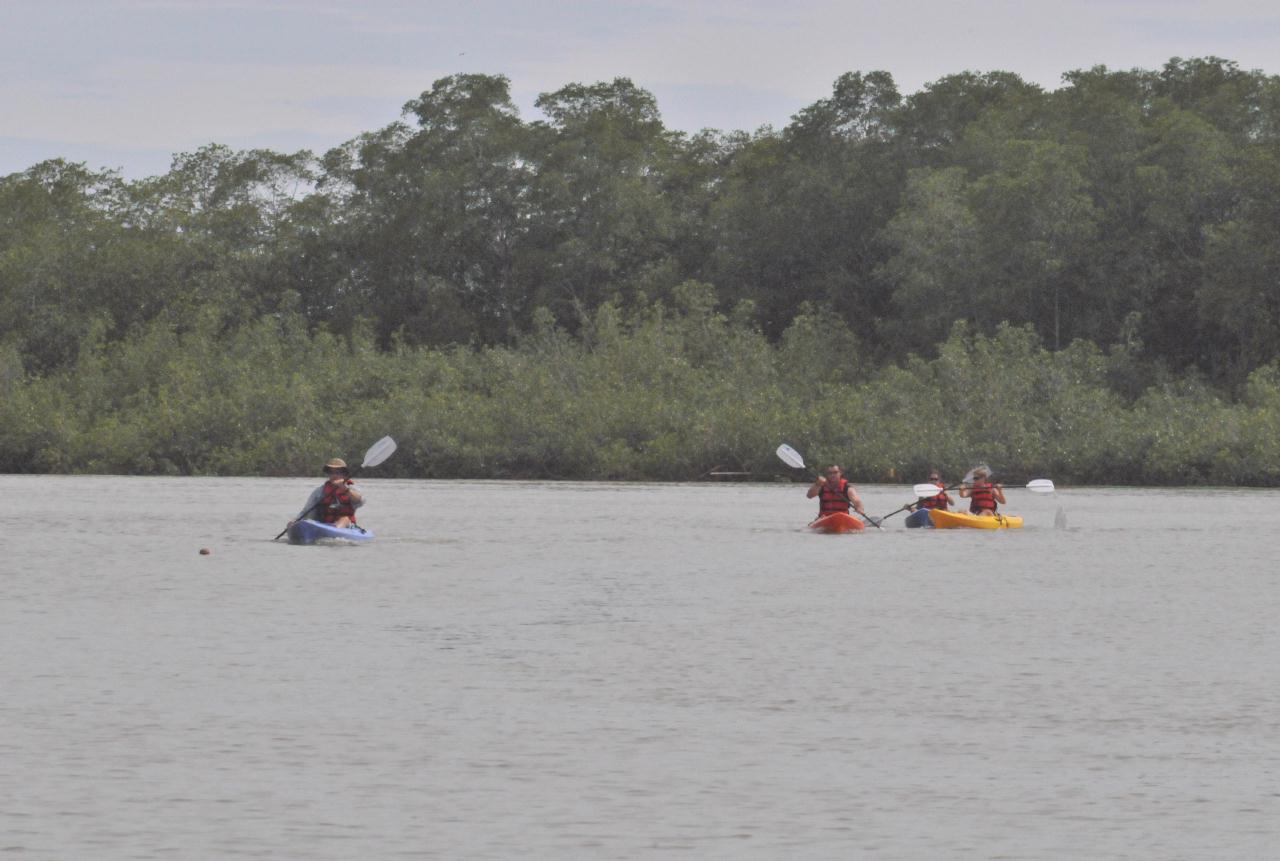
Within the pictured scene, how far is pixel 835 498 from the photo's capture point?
27500mm

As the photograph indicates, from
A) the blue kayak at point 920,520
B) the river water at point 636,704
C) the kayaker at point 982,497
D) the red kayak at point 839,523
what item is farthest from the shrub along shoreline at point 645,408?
the river water at point 636,704

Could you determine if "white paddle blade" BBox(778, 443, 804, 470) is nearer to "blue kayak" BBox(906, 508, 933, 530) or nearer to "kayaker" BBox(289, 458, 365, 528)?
"blue kayak" BBox(906, 508, 933, 530)

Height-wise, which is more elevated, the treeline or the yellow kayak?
the treeline

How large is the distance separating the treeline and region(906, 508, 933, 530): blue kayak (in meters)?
17.2

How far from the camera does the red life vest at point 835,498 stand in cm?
2742

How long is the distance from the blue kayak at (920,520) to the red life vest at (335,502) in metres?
8.66

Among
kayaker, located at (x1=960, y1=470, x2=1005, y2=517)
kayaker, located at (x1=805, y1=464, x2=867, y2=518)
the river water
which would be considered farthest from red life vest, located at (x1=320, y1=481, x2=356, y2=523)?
kayaker, located at (x1=960, y1=470, x2=1005, y2=517)

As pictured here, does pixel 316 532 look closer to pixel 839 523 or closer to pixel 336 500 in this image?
pixel 336 500

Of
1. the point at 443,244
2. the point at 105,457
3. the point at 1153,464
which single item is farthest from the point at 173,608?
the point at 443,244

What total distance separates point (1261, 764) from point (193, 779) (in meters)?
4.68

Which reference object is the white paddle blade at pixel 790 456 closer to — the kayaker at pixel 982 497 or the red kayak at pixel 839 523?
the kayaker at pixel 982 497

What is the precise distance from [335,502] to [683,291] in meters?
39.5

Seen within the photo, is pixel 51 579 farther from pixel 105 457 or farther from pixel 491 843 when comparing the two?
pixel 105 457

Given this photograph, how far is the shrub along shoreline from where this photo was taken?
47406 millimetres
